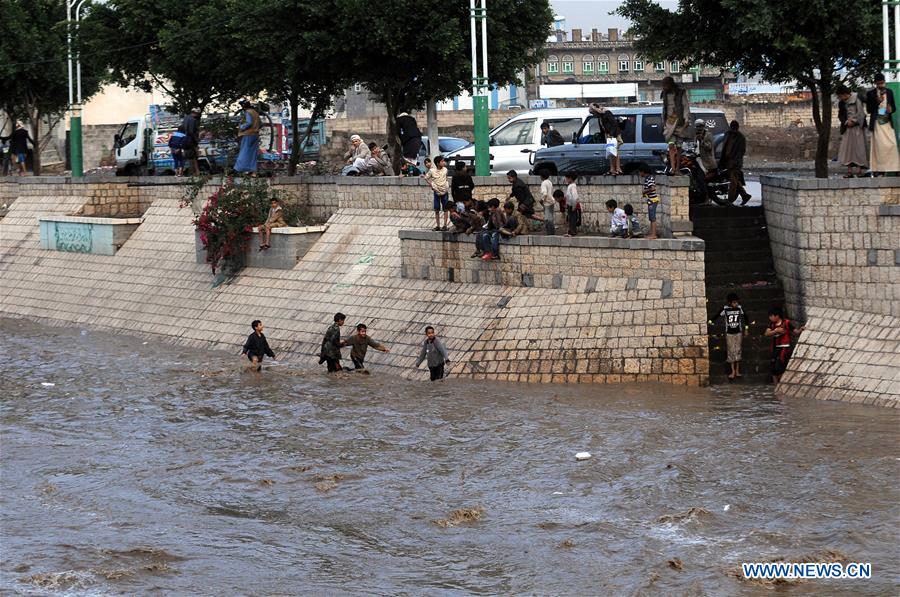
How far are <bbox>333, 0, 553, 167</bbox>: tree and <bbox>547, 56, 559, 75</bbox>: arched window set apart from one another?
36181mm

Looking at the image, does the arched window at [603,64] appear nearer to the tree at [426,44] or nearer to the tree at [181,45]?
the tree at [181,45]

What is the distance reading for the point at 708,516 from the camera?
13516 millimetres

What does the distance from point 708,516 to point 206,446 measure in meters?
6.90

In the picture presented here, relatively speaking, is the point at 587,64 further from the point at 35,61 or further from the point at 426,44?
the point at 426,44

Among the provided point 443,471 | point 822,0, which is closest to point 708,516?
point 443,471

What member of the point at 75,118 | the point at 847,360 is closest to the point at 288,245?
the point at 75,118

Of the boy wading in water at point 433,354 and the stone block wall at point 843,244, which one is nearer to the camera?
the stone block wall at point 843,244

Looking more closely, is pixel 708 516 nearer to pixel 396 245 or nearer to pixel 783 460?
pixel 783 460

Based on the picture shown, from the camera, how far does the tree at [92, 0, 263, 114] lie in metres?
30.4

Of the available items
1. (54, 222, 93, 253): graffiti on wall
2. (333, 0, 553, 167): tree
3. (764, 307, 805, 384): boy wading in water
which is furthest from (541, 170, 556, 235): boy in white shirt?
(54, 222, 93, 253): graffiti on wall

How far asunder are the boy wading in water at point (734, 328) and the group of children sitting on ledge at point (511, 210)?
1.72 m

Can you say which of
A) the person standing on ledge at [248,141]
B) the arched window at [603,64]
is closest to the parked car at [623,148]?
the person standing on ledge at [248,141]

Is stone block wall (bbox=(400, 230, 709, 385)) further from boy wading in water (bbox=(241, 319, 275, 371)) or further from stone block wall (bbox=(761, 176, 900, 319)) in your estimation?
boy wading in water (bbox=(241, 319, 275, 371))

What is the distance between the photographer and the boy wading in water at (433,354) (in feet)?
65.6
